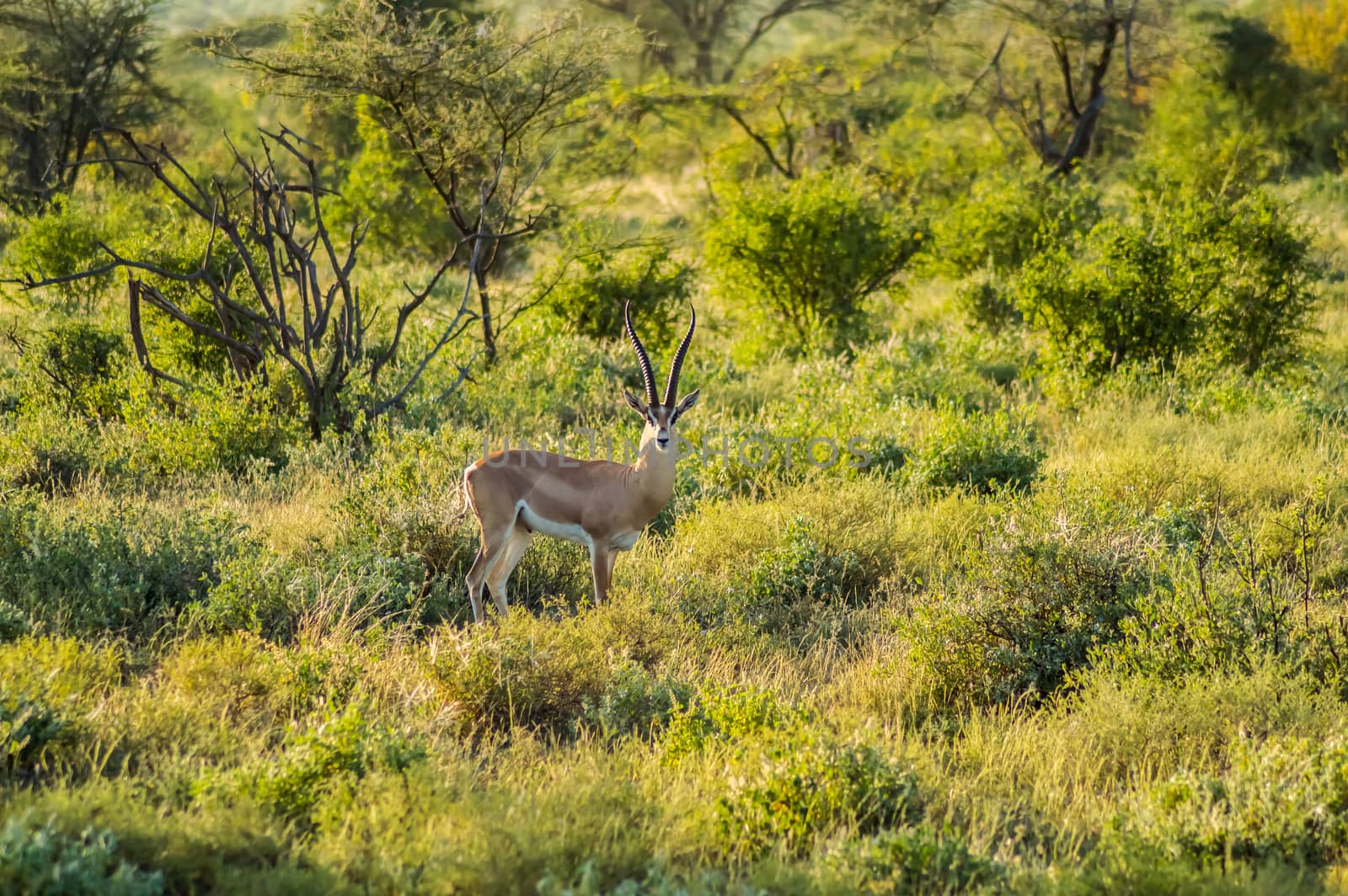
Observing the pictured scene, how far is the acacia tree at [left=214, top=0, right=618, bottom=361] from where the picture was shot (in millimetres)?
10555

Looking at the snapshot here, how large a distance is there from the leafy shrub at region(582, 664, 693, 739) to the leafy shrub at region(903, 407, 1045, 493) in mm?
3507

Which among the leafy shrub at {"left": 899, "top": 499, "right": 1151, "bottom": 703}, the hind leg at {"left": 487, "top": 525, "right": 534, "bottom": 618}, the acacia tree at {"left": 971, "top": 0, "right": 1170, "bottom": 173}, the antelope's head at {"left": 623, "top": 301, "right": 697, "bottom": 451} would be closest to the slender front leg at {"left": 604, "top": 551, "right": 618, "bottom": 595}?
the hind leg at {"left": 487, "top": 525, "right": 534, "bottom": 618}

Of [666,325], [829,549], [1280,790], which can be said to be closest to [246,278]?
[666,325]

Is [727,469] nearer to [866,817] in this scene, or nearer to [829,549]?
[829,549]

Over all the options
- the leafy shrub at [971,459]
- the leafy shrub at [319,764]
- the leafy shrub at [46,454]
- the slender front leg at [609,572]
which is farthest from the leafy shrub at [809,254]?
the leafy shrub at [319,764]

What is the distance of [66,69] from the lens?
20.3 metres

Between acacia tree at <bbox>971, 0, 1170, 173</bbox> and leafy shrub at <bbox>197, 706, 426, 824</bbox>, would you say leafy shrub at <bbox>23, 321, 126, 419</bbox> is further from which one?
acacia tree at <bbox>971, 0, 1170, 173</bbox>

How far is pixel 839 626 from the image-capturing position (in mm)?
6184

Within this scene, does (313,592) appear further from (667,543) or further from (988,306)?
(988,306)

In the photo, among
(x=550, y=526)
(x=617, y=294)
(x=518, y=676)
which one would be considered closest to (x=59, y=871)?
(x=518, y=676)

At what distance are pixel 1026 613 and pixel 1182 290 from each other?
6430 millimetres

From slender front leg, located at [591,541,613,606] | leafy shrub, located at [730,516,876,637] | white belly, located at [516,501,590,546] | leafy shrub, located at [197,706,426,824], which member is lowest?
leafy shrub, located at [730,516,876,637]

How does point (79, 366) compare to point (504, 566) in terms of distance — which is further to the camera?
point (79, 366)

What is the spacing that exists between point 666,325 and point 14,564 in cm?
867
